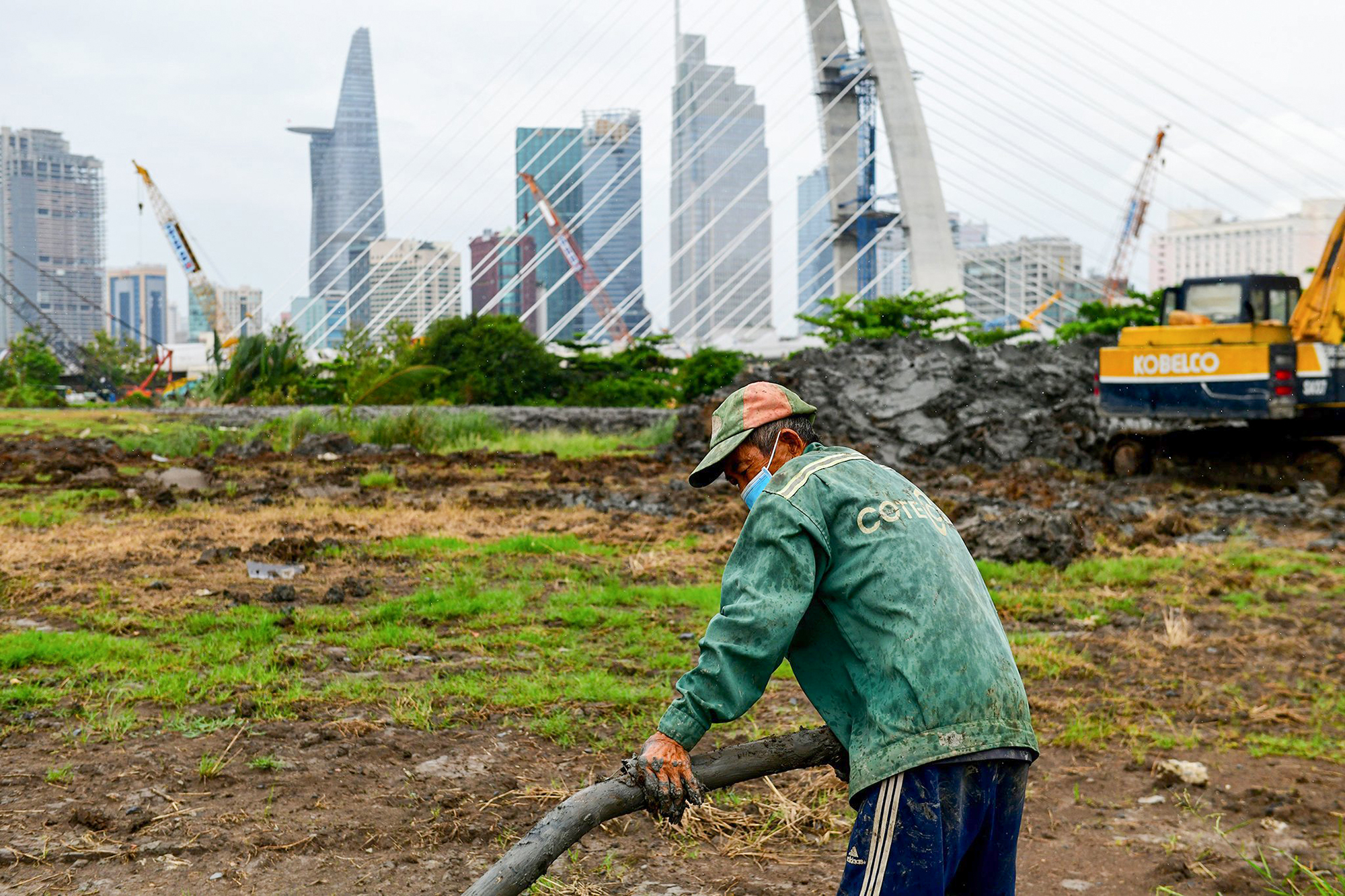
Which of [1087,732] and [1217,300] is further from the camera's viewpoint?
[1217,300]

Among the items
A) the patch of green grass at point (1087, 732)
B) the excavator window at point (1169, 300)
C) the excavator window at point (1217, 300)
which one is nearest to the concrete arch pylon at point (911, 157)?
the excavator window at point (1169, 300)

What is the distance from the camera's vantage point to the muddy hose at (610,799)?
2.01 m

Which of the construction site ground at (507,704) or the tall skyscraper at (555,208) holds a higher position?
the tall skyscraper at (555,208)

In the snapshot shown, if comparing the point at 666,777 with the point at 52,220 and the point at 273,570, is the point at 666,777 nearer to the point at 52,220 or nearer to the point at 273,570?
the point at 273,570

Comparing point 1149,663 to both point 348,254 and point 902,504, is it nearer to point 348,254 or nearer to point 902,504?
point 902,504

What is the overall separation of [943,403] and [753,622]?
15642 millimetres

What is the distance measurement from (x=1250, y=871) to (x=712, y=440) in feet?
8.41

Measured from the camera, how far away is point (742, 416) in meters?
2.30

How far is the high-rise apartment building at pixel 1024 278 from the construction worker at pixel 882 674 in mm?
25899

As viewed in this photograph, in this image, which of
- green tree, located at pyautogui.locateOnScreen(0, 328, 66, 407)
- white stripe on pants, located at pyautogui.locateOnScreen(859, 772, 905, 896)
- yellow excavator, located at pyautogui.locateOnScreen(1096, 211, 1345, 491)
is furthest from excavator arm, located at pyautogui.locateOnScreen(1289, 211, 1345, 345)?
green tree, located at pyautogui.locateOnScreen(0, 328, 66, 407)

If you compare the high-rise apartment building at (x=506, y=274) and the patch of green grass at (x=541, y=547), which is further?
the high-rise apartment building at (x=506, y=274)

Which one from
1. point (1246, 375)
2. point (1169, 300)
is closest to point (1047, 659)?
point (1246, 375)

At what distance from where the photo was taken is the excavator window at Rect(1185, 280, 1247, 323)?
1416cm

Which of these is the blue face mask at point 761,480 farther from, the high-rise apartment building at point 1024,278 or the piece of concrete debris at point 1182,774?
the high-rise apartment building at point 1024,278
